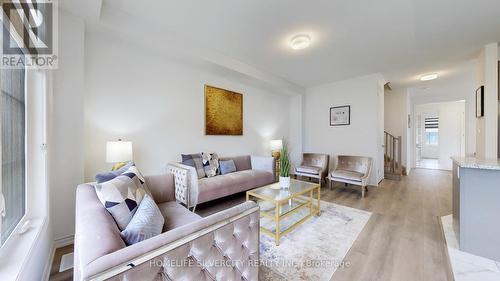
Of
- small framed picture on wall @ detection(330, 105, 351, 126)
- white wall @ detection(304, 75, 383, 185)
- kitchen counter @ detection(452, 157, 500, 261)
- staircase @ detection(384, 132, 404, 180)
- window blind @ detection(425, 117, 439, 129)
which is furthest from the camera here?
window blind @ detection(425, 117, 439, 129)

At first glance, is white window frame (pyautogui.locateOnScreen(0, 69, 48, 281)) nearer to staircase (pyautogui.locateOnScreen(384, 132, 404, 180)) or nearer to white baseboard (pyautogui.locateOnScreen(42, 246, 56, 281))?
white baseboard (pyautogui.locateOnScreen(42, 246, 56, 281))

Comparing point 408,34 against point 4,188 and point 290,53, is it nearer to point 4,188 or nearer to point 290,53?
point 290,53

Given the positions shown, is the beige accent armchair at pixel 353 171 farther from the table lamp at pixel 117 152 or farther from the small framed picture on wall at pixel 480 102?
the table lamp at pixel 117 152

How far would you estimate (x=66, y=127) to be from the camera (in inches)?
75.4

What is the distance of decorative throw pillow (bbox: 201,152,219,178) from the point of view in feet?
10.4

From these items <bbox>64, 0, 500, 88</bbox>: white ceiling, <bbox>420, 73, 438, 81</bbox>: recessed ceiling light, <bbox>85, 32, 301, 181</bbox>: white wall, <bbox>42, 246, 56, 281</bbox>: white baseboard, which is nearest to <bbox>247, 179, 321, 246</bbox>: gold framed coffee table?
<bbox>85, 32, 301, 181</bbox>: white wall

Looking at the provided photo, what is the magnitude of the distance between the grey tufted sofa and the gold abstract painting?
99.1 inches

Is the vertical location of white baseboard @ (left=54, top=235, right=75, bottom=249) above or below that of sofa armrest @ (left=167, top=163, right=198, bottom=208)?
below

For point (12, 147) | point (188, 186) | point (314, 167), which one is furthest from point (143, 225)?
point (314, 167)

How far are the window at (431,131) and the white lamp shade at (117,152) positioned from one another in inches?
441

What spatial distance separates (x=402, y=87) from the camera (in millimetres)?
5438

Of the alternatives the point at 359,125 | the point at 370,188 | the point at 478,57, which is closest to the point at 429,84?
the point at 478,57

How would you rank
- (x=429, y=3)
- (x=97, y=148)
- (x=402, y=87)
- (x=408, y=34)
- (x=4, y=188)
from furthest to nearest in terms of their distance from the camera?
(x=402, y=87), (x=408, y=34), (x=97, y=148), (x=429, y=3), (x=4, y=188)

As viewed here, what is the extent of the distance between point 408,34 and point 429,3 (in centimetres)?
61
